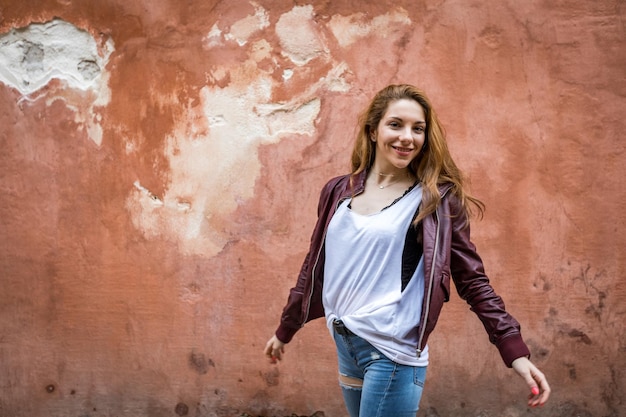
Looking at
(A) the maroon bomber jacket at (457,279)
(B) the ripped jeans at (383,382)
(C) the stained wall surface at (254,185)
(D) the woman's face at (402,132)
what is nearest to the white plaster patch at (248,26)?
(C) the stained wall surface at (254,185)

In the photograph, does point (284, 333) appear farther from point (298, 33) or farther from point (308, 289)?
point (298, 33)

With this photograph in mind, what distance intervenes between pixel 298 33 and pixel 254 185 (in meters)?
0.94

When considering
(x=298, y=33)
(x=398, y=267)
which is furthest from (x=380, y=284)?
(x=298, y=33)

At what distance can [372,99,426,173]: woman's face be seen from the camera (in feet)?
8.80

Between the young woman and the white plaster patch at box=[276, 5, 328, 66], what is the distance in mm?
1743

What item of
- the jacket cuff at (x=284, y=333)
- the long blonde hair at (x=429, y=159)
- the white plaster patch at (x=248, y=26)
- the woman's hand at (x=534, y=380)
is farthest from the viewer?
the white plaster patch at (x=248, y=26)

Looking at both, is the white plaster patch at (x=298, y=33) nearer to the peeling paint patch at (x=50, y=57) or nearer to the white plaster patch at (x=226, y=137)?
the white plaster patch at (x=226, y=137)

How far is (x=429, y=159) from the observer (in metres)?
2.70

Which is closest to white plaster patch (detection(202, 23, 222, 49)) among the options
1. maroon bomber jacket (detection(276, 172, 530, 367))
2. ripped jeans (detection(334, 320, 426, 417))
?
maroon bomber jacket (detection(276, 172, 530, 367))

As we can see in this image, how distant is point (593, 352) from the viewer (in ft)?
14.1

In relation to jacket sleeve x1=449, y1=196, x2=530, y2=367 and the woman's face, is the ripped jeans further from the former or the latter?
the woman's face

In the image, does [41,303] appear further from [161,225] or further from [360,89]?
[360,89]

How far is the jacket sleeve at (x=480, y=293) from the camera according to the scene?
96.0 inches

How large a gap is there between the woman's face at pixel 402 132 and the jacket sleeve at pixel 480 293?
0.23 m
